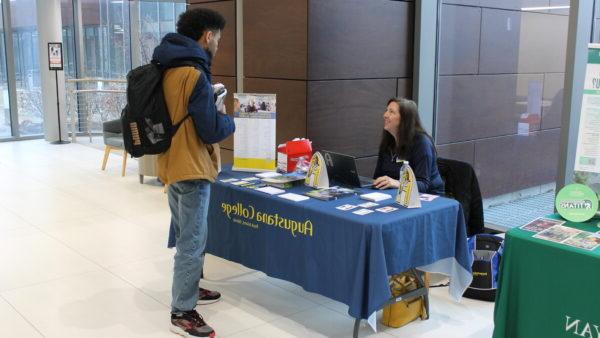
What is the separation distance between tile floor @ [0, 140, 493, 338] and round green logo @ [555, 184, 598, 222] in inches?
41.2

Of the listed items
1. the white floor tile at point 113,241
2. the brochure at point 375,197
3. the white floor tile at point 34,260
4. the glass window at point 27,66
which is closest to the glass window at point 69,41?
the glass window at point 27,66

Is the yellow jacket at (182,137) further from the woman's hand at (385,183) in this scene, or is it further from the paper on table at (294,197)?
the woman's hand at (385,183)

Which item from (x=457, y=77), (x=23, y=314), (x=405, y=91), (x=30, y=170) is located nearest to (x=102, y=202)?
(x=30, y=170)

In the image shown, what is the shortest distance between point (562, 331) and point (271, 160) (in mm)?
2129

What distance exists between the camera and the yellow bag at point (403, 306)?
3.28 m

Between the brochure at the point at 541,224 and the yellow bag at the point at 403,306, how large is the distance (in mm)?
953

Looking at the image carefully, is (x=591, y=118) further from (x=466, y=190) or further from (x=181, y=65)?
(x=181, y=65)

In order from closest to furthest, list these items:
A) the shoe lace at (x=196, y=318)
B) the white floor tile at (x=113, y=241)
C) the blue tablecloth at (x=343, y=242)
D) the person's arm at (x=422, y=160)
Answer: the blue tablecloth at (x=343, y=242) < the shoe lace at (x=196, y=318) < the person's arm at (x=422, y=160) < the white floor tile at (x=113, y=241)

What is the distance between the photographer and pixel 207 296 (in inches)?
145

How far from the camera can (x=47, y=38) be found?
31.2ft

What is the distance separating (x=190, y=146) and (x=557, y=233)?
1724 millimetres

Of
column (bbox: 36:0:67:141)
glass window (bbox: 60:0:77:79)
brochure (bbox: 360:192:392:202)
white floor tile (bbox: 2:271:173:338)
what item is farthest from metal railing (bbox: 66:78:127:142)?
brochure (bbox: 360:192:392:202)

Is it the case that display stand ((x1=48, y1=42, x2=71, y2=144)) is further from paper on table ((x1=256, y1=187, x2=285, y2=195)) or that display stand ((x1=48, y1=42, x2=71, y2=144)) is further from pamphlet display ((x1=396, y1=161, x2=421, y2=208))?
pamphlet display ((x1=396, y1=161, x2=421, y2=208))

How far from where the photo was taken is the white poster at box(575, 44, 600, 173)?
2.39m
